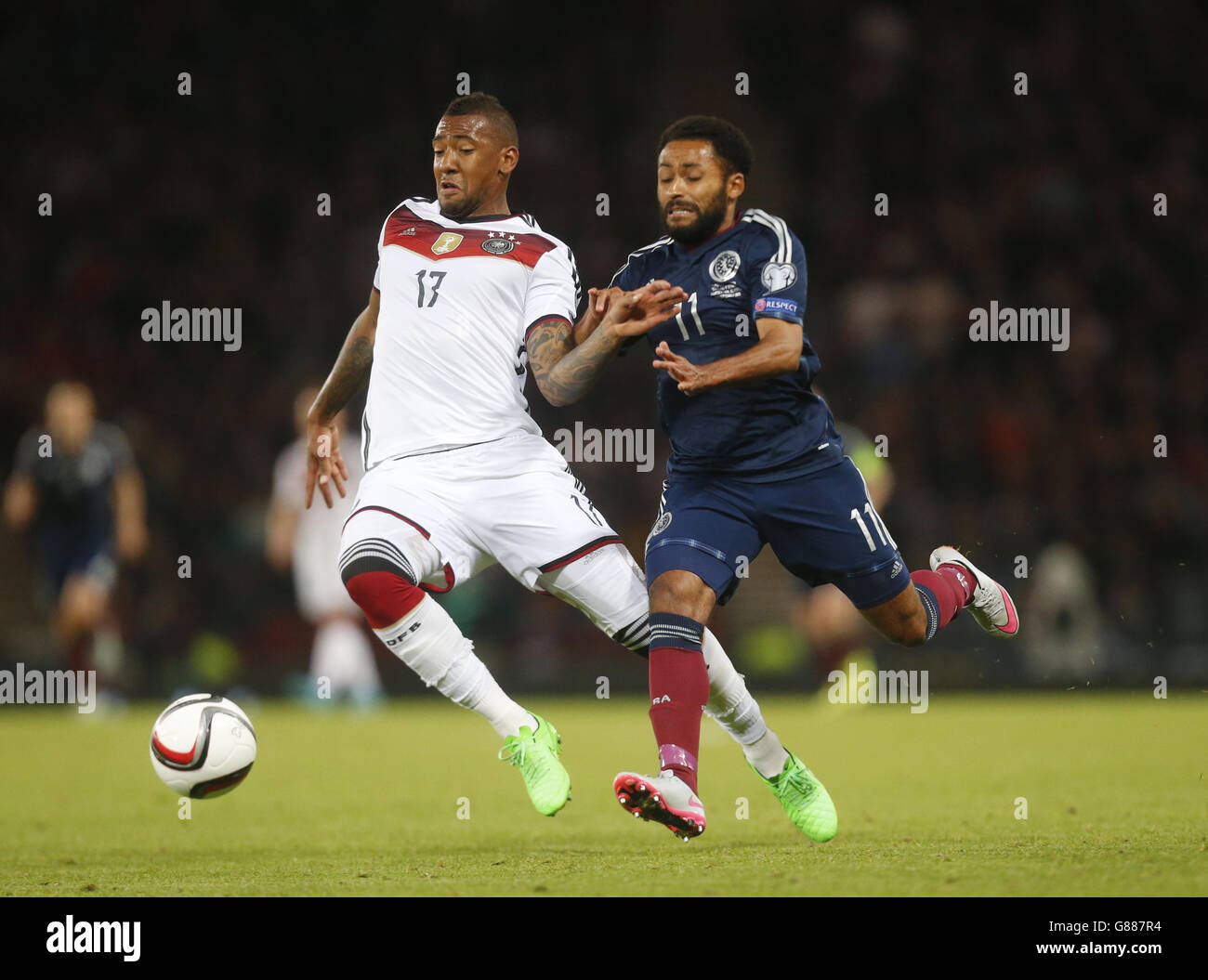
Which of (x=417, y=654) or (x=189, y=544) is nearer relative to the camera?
(x=417, y=654)

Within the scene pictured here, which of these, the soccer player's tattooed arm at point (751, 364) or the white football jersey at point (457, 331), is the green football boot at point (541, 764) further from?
the soccer player's tattooed arm at point (751, 364)

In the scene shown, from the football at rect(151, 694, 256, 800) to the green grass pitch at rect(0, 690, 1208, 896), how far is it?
24 cm

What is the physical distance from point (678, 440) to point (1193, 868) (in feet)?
6.92

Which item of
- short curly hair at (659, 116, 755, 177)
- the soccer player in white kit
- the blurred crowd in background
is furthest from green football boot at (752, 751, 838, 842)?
the blurred crowd in background

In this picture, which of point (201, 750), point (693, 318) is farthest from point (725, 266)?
point (201, 750)

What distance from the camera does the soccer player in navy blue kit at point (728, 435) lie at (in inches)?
197

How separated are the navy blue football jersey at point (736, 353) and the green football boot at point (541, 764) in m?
1.04

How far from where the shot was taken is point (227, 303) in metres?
16.8

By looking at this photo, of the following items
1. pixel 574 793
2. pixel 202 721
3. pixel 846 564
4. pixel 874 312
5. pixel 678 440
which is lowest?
pixel 574 793

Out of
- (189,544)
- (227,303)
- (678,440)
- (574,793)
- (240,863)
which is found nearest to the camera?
(240,863)

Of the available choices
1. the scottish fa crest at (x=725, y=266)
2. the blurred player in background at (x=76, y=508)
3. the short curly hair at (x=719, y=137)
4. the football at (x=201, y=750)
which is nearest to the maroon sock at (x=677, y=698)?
the scottish fa crest at (x=725, y=266)

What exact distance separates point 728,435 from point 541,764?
49.5 inches
